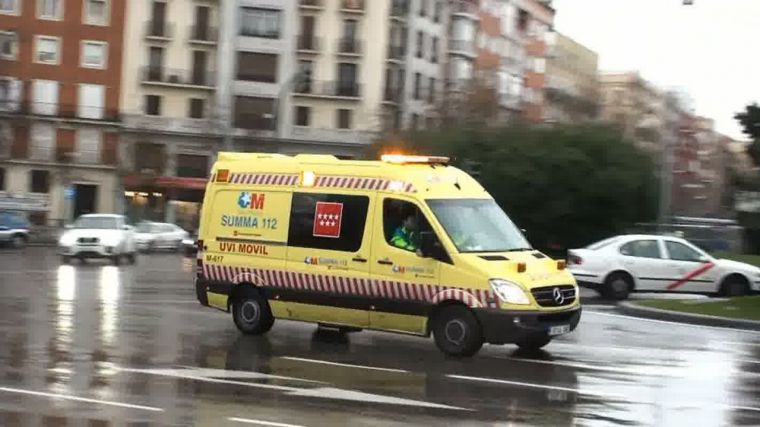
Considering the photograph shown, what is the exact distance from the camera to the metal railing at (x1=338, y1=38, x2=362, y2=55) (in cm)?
7850

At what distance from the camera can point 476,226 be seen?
15.2m

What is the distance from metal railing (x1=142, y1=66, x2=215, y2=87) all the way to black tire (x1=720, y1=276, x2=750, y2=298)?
53.3m

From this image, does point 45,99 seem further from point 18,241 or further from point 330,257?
point 330,257

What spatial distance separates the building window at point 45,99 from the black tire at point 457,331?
65.8 meters

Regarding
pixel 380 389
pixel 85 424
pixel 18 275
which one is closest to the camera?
pixel 85 424

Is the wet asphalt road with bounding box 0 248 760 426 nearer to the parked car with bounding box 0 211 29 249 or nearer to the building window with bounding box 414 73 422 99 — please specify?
the parked car with bounding box 0 211 29 249

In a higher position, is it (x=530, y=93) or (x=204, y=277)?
(x=530, y=93)

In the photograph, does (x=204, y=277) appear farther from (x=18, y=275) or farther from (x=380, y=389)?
(x=18, y=275)

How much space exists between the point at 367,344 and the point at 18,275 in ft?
49.3

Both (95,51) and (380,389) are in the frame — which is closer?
(380,389)

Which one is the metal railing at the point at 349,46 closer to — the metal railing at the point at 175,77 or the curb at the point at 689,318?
the metal railing at the point at 175,77

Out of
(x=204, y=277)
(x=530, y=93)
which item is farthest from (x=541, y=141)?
(x=530, y=93)

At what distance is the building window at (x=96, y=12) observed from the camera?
252ft

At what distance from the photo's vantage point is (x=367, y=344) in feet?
52.3
